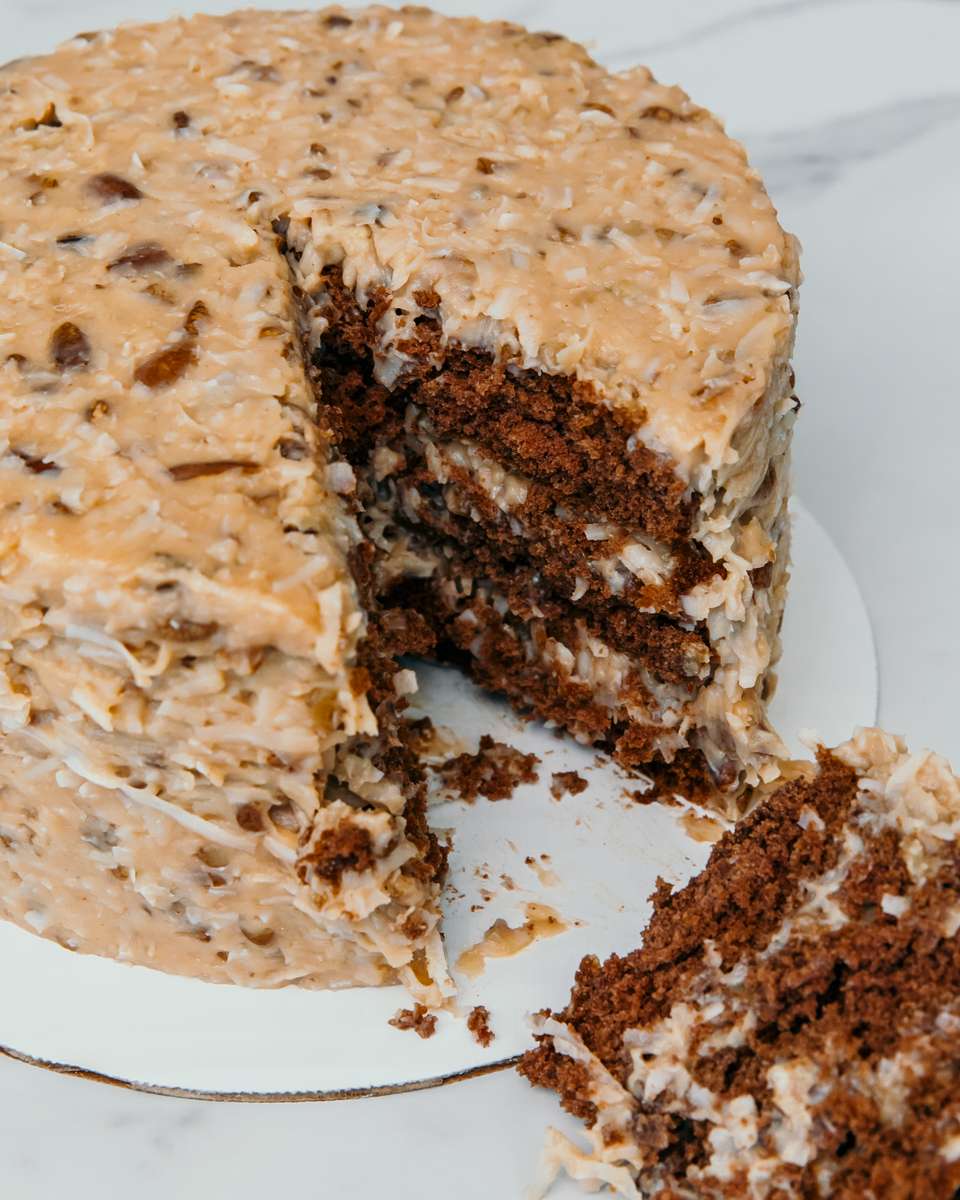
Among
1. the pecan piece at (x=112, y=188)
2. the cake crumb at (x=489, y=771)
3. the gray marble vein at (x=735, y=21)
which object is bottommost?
the cake crumb at (x=489, y=771)

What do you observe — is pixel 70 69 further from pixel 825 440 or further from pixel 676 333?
pixel 825 440

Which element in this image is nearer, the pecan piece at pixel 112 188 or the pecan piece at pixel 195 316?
the pecan piece at pixel 195 316

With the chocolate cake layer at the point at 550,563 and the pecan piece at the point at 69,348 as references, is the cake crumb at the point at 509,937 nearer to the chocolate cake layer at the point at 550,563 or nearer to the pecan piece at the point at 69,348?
the chocolate cake layer at the point at 550,563

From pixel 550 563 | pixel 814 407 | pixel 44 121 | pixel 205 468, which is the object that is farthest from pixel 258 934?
pixel 814 407

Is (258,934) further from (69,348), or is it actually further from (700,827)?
(69,348)

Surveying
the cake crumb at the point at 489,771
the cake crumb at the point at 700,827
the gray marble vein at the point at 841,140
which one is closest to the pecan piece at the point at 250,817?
the cake crumb at the point at 489,771

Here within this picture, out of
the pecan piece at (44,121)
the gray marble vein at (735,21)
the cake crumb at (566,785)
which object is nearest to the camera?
the cake crumb at (566,785)
